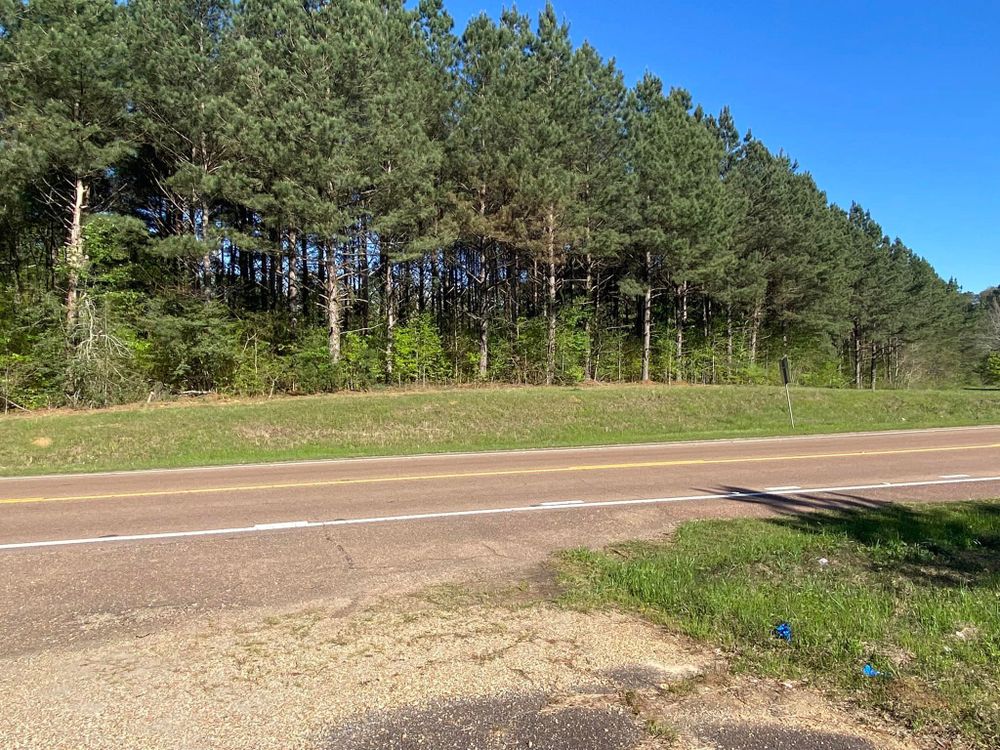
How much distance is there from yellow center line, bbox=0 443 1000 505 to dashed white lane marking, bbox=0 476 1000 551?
2.77 meters

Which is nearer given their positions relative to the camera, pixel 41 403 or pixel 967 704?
pixel 967 704

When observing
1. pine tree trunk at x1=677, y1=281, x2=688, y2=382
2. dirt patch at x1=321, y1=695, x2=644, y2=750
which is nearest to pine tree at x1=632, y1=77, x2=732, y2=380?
pine tree trunk at x1=677, y1=281, x2=688, y2=382

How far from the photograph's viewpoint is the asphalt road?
486 cm

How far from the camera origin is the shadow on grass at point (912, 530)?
5211 mm

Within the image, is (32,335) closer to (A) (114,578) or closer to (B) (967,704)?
(A) (114,578)

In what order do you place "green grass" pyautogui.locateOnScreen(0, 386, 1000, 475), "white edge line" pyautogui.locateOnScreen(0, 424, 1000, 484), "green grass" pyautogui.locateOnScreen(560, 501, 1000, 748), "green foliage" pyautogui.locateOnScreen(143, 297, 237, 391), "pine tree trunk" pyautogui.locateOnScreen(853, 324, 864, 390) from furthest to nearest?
1. "pine tree trunk" pyautogui.locateOnScreen(853, 324, 864, 390)
2. "green foliage" pyautogui.locateOnScreen(143, 297, 237, 391)
3. "green grass" pyautogui.locateOnScreen(0, 386, 1000, 475)
4. "white edge line" pyautogui.locateOnScreen(0, 424, 1000, 484)
5. "green grass" pyautogui.locateOnScreen(560, 501, 1000, 748)

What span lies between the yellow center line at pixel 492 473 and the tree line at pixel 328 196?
12.0 meters

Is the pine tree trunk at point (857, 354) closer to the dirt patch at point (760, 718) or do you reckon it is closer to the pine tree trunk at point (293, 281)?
the pine tree trunk at point (293, 281)

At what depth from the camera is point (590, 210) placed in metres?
26.0

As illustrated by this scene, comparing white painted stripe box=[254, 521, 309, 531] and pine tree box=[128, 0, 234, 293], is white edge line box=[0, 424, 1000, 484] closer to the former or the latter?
white painted stripe box=[254, 521, 309, 531]

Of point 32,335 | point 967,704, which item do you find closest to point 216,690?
point 967,704

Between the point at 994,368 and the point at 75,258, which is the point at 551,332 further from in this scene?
the point at 994,368

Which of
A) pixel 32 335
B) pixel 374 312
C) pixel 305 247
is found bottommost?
pixel 32 335

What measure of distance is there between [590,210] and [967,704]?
24.7m
